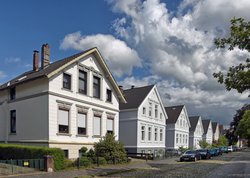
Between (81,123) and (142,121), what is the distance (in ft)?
56.1

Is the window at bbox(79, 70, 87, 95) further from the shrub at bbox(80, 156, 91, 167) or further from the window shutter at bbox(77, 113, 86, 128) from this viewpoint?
the shrub at bbox(80, 156, 91, 167)

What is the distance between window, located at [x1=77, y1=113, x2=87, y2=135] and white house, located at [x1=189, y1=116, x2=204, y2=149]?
1988 inches

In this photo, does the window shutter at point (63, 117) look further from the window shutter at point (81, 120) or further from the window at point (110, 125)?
the window at point (110, 125)

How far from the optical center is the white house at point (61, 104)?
28203mm

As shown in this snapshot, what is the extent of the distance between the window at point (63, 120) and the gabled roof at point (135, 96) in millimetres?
18111

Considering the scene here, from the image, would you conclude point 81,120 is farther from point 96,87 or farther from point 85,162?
point 85,162

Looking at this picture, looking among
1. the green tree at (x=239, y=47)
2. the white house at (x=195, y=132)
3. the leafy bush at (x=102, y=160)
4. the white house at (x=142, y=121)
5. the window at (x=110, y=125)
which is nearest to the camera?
the green tree at (x=239, y=47)

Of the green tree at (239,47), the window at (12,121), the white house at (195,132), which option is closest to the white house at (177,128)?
the white house at (195,132)

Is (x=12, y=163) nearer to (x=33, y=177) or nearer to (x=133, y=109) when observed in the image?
(x=33, y=177)

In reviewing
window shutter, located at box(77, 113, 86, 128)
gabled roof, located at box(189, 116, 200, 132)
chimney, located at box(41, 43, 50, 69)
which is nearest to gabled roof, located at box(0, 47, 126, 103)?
chimney, located at box(41, 43, 50, 69)

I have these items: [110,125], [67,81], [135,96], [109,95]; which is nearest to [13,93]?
[67,81]

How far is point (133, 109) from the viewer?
46812mm

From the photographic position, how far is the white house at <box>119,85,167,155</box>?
1826 inches

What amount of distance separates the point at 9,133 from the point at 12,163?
12.1 metres
